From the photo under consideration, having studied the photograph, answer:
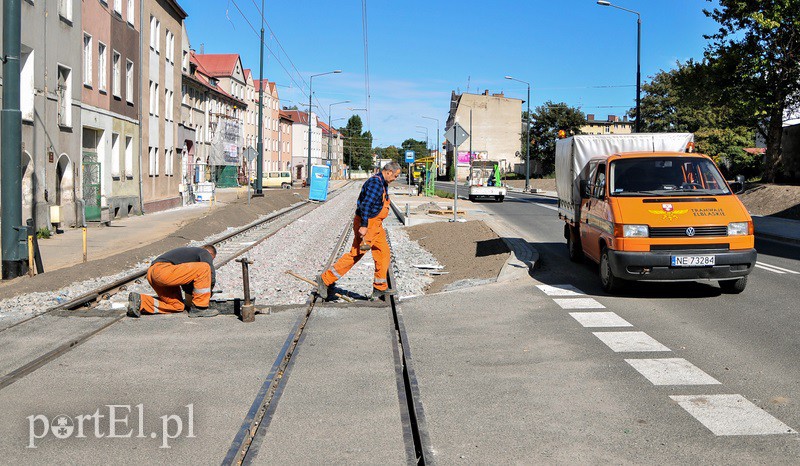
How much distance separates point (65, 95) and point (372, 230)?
16.9m

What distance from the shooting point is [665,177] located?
11016 millimetres

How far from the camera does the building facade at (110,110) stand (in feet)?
83.0

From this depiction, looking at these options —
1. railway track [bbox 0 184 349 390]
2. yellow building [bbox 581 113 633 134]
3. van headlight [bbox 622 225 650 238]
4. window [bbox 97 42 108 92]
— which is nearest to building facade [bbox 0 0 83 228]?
window [bbox 97 42 108 92]

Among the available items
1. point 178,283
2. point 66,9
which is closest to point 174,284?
point 178,283

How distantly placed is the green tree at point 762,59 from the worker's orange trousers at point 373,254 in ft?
89.8

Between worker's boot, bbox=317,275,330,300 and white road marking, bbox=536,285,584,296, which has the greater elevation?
worker's boot, bbox=317,275,330,300

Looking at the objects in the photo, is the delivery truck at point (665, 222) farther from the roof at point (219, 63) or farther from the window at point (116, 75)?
the roof at point (219, 63)

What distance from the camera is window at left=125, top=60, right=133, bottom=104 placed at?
30422mm

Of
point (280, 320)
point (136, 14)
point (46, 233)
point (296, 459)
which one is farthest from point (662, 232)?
point (136, 14)

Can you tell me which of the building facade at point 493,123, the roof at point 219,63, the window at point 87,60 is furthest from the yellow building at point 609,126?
the window at point 87,60

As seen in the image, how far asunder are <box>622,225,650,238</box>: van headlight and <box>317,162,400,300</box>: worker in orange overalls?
2.92 meters

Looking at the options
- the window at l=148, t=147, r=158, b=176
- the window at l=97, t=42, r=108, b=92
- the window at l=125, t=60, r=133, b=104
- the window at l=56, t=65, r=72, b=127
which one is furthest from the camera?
the window at l=148, t=147, r=158, b=176

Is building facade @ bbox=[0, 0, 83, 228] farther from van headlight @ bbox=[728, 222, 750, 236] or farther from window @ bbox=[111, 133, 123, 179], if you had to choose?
van headlight @ bbox=[728, 222, 750, 236]

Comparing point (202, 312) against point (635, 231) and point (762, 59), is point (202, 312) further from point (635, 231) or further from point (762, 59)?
point (762, 59)
